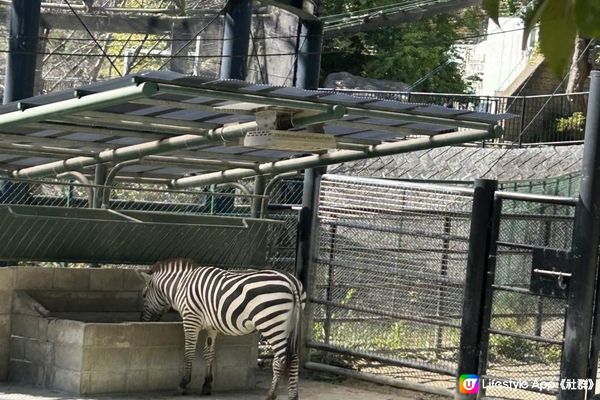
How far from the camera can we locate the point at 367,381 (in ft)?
36.8

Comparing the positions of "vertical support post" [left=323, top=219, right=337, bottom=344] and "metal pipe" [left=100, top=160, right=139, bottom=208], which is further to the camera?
"vertical support post" [left=323, top=219, right=337, bottom=344]

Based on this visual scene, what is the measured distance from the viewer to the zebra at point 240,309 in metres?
9.73

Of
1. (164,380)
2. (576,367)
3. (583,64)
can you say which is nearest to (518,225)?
(576,367)

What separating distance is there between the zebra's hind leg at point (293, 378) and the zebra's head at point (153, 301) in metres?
1.43

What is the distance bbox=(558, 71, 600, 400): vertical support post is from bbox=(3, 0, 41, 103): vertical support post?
27.6ft

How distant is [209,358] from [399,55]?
2490 cm

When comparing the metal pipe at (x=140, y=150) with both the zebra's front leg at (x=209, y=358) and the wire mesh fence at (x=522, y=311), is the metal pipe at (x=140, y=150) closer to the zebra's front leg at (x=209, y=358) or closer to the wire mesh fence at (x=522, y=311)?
the zebra's front leg at (x=209, y=358)

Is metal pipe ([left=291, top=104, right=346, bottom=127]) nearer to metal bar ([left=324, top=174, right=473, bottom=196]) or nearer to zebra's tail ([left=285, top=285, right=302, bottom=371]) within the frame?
zebra's tail ([left=285, top=285, right=302, bottom=371])

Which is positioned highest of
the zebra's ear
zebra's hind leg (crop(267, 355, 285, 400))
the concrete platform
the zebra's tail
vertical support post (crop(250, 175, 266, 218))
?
vertical support post (crop(250, 175, 266, 218))

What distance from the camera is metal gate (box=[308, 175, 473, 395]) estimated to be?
10.4 m

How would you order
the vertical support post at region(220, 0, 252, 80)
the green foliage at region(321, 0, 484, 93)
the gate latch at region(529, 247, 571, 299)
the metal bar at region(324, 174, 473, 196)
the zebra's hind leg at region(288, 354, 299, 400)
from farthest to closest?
the green foliage at region(321, 0, 484, 93)
the vertical support post at region(220, 0, 252, 80)
the metal bar at region(324, 174, 473, 196)
the zebra's hind leg at region(288, 354, 299, 400)
the gate latch at region(529, 247, 571, 299)

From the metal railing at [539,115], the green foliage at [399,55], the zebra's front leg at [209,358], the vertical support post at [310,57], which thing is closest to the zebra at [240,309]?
the zebra's front leg at [209,358]

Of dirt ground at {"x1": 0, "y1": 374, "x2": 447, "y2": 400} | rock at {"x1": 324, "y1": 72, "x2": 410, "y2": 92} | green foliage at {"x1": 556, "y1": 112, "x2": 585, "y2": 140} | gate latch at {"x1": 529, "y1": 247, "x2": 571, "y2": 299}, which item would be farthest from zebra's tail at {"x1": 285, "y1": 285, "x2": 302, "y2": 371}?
rock at {"x1": 324, "y1": 72, "x2": 410, "y2": 92}

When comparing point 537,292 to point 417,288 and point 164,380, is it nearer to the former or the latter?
point 417,288
